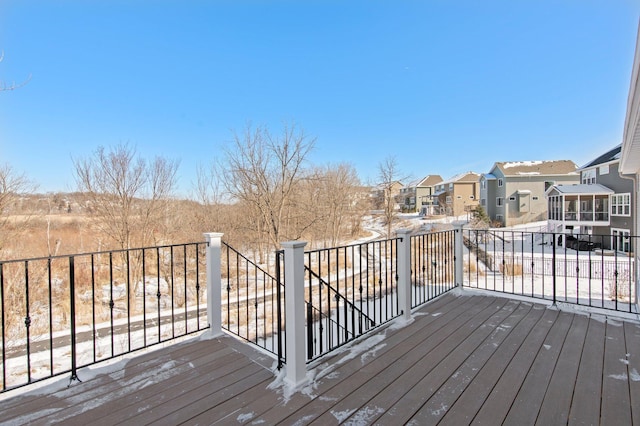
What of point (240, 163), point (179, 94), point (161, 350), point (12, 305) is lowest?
point (12, 305)

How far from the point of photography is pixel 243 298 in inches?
384

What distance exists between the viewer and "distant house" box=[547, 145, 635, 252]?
49.7 feet

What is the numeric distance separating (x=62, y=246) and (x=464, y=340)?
494 inches

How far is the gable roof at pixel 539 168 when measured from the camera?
24.8 m

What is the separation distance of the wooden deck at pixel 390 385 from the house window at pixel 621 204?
17.3 metres

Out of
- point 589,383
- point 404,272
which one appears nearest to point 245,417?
point 404,272

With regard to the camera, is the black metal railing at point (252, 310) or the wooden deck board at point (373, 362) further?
the black metal railing at point (252, 310)

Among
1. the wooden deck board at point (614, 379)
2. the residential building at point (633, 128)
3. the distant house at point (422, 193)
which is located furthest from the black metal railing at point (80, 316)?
the distant house at point (422, 193)

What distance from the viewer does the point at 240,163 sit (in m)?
12.1

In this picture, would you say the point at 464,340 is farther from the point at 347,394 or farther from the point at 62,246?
the point at 62,246

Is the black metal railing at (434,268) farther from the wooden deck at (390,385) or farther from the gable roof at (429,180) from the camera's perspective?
the gable roof at (429,180)

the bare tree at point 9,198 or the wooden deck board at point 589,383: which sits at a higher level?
the bare tree at point 9,198

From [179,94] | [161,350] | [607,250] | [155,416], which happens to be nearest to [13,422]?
[155,416]

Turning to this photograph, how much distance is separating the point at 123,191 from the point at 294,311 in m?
10.1
